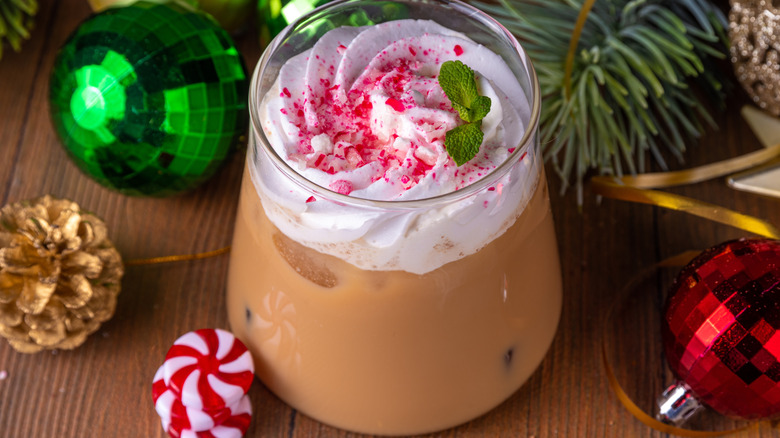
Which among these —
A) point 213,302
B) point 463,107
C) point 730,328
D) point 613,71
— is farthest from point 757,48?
point 213,302

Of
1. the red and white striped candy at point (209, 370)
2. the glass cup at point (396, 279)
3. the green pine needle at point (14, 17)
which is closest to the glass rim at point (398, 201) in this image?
the glass cup at point (396, 279)

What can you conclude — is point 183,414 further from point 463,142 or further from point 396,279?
point 463,142

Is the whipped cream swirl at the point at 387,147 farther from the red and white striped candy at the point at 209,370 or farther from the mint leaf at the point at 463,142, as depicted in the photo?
the red and white striped candy at the point at 209,370

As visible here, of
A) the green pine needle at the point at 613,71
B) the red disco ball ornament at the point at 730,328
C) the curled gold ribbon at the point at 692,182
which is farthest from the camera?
the green pine needle at the point at 613,71

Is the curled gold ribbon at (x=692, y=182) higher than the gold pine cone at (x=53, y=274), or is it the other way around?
the curled gold ribbon at (x=692, y=182)

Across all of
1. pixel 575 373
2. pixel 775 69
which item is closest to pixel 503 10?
pixel 775 69

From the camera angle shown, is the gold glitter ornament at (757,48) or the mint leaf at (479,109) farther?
the gold glitter ornament at (757,48)

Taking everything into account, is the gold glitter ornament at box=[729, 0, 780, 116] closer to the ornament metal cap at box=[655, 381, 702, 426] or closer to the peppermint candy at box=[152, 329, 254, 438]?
the ornament metal cap at box=[655, 381, 702, 426]
